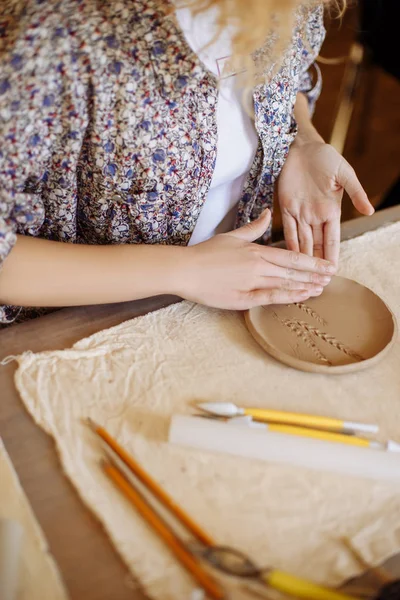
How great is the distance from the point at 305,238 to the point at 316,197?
7cm

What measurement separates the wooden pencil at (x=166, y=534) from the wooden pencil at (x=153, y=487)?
0.01 metres

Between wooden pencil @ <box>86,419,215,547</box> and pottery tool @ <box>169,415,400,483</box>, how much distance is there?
0.05m

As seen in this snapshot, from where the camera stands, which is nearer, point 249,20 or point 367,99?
point 249,20

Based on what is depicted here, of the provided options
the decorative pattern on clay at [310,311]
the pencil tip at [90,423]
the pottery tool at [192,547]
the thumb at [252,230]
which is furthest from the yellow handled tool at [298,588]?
the thumb at [252,230]

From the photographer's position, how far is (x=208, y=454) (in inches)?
22.7

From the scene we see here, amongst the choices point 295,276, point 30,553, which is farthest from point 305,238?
point 30,553

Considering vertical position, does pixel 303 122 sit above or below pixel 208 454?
above

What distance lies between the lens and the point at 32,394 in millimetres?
624

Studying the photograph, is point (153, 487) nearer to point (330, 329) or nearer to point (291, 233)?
point (330, 329)

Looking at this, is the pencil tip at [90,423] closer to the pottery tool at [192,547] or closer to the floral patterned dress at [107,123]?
the pottery tool at [192,547]

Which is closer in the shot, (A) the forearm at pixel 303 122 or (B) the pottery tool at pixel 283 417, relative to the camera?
(B) the pottery tool at pixel 283 417

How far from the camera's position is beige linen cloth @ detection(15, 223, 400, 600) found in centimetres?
51

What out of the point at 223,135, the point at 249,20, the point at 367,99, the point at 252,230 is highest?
the point at 249,20

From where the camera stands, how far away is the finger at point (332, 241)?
81cm
